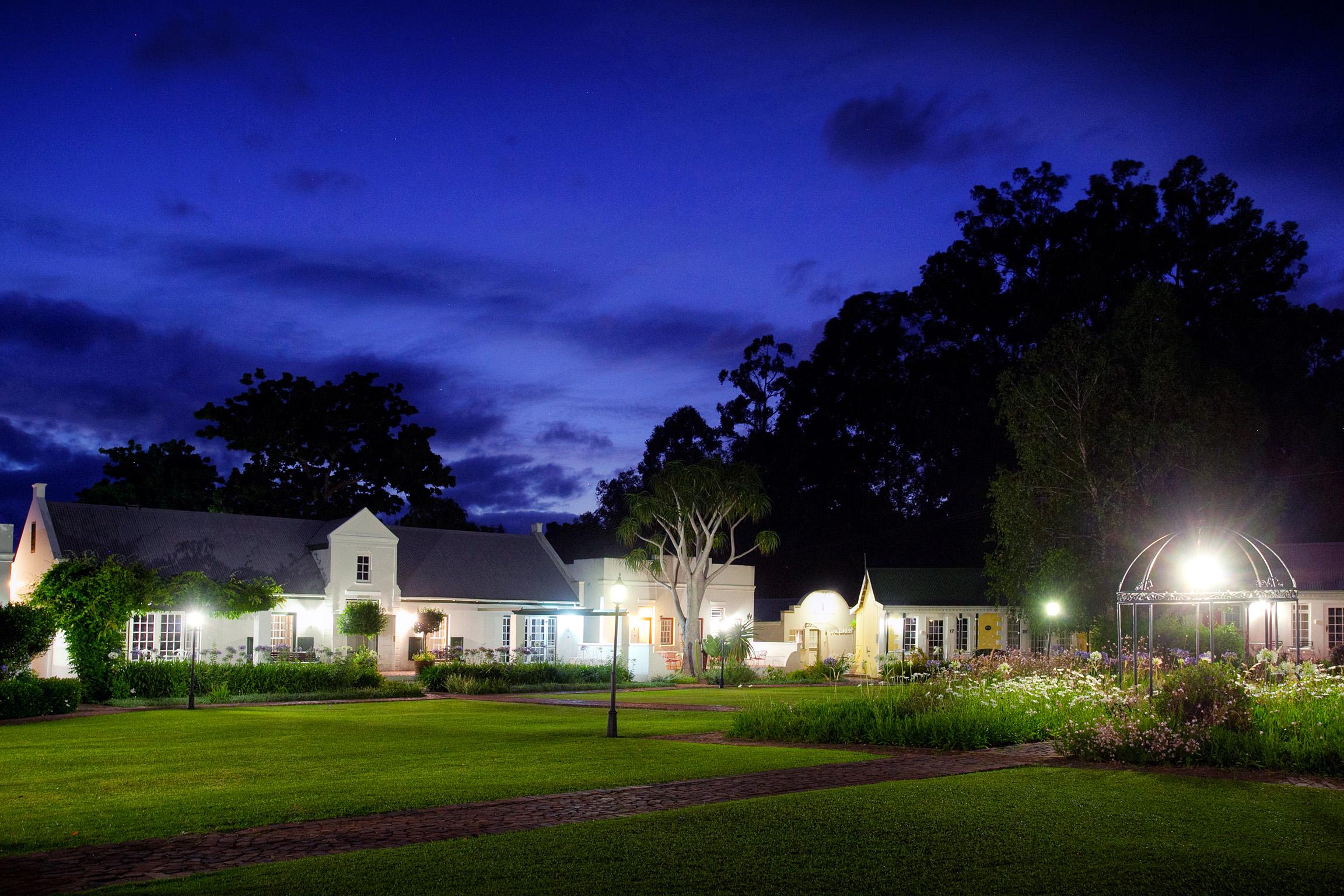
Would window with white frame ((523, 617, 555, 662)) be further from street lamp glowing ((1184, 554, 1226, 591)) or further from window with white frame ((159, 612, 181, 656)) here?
street lamp glowing ((1184, 554, 1226, 591))

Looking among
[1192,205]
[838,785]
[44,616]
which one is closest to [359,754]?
[838,785]

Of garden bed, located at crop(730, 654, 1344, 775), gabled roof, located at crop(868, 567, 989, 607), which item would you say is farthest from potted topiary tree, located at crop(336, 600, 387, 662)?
garden bed, located at crop(730, 654, 1344, 775)

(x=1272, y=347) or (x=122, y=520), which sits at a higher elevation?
(x=1272, y=347)

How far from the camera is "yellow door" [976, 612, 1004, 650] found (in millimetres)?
42219

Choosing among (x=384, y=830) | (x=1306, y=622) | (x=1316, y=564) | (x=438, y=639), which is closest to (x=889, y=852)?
(x=384, y=830)

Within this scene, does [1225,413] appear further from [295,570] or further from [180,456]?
[180,456]

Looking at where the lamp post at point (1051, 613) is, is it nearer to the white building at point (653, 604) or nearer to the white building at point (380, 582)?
the white building at point (653, 604)

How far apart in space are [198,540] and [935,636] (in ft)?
82.8

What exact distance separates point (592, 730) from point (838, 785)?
7.56 metres

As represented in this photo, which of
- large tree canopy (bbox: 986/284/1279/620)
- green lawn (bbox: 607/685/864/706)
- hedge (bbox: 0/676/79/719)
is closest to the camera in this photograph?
hedge (bbox: 0/676/79/719)

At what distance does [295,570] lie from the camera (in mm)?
36281

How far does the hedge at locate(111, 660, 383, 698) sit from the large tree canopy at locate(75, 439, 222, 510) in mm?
20079

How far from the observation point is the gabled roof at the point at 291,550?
33.4m

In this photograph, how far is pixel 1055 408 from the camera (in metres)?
33.3
